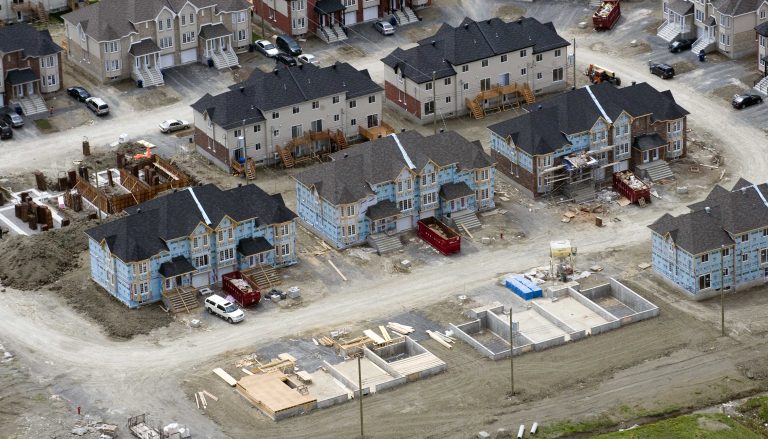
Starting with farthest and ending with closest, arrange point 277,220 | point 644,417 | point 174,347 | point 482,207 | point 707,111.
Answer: point 707,111 < point 482,207 < point 277,220 < point 174,347 < point 644,417

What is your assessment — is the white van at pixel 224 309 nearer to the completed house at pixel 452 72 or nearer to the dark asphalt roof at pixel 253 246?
the dark asphalt roof at pixel 253 246

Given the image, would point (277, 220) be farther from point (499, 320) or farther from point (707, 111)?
point (707, 111)

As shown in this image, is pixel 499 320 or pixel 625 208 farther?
pixel 625 208

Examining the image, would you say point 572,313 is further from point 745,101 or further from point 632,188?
point 745,101

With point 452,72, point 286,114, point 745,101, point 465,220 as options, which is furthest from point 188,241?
point 745,101

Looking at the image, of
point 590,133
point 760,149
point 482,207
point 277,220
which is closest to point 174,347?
point 277,220

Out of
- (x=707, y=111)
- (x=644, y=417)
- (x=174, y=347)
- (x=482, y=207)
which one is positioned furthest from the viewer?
(x=707, y=111)

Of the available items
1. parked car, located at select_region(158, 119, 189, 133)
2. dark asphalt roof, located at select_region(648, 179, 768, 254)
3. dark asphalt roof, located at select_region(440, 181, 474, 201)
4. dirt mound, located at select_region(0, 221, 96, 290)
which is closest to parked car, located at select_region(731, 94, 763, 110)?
dark asphalt roof, located at select_region(648, 179, 768, 254)

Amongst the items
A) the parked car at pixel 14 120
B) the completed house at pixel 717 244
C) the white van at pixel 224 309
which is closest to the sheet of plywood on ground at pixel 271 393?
the white van at pixel 224 309
